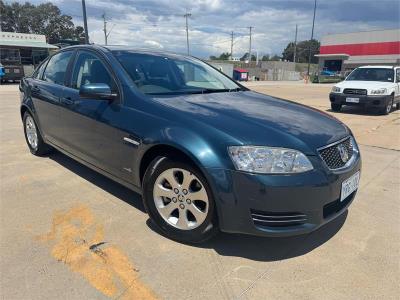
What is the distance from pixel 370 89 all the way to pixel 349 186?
9249mm

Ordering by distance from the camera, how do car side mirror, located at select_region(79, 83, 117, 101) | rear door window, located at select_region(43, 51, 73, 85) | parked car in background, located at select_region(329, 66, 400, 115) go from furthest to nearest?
parked car in background, located at select_region(329, 66, 400, 115)
rear door window, located at select_region(43, 51, 73, 85)
car side mirror, located at select_region(79, 83, 117, 101)

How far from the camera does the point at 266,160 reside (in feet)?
7.97

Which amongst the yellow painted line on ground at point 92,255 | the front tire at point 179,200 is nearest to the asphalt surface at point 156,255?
the yellow painted line on ground at point 92,255

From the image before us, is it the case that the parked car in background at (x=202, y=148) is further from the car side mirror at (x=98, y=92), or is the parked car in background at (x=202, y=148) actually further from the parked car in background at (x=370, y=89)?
the parked car in background at (x=370, y=89)

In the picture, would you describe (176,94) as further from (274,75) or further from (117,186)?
(274,75)

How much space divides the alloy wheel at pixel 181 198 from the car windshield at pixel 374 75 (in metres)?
11.0

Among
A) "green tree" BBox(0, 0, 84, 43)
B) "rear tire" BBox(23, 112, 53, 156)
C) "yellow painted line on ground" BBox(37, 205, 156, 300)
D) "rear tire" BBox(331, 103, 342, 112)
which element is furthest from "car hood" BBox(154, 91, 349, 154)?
"green tree" BBox(0, 0, 84, 43)

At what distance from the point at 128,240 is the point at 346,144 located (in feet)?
6.49

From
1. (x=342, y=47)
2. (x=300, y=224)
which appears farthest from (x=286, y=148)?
(x=342, y=47)

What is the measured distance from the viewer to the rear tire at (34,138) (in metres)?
5.06

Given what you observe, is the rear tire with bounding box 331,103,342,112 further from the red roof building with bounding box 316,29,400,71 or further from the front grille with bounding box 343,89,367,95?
the red roof building with bounding box 316,29,400,71

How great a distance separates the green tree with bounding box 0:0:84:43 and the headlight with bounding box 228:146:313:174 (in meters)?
84.7

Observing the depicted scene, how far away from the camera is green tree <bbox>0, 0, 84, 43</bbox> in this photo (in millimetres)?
78188

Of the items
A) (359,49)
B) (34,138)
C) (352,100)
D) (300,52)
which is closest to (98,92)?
(34,138)
